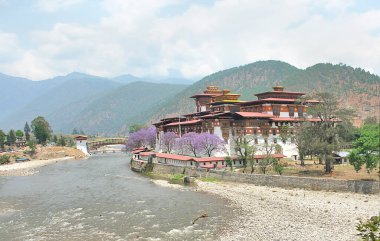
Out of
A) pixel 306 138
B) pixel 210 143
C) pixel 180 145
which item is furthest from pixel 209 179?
pixel 180 145

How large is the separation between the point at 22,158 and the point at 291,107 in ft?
300

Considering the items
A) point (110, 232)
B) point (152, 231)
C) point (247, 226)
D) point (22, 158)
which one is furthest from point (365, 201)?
point (22, 158)

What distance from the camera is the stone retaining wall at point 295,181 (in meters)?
46.2

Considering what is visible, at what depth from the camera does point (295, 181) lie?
52.9 meters

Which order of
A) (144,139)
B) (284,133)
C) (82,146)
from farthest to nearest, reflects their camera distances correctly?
1. (82,146)
2. (144,139)
3. (284,133)

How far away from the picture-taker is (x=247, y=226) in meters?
36.2

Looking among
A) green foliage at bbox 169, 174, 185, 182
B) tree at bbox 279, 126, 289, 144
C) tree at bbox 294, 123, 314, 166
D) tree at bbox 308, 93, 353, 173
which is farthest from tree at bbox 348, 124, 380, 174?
green foliage at bbox 169, 174, 185, 182

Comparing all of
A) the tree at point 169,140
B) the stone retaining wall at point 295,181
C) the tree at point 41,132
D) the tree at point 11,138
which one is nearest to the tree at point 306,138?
the stone retaining wall at point 295,181

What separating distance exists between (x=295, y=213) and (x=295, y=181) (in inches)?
521

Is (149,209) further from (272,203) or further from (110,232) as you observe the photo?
(272,203)

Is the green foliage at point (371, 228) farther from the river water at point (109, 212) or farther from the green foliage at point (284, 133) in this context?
the green foliage at point (284, 133)

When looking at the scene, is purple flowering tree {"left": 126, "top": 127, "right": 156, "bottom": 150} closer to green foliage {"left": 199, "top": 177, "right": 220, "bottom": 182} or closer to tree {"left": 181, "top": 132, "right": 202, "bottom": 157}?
tree {"left": 181, "top": 132, "right": 202, "bottom": 157}

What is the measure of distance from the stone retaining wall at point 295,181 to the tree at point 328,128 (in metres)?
5.45

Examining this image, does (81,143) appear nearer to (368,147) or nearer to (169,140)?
(169,140)
